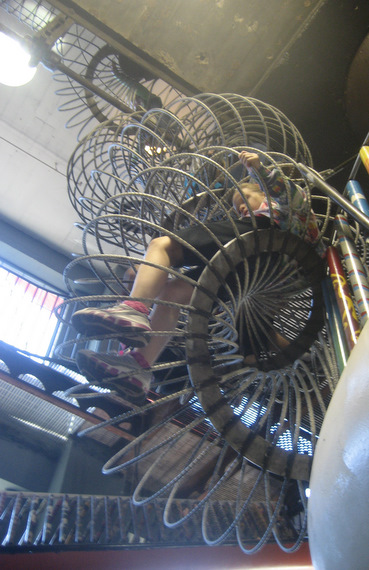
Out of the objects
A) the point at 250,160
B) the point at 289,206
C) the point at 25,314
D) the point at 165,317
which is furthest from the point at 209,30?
the point at 25,314

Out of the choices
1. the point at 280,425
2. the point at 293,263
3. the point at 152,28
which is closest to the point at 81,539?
the point at 280,425

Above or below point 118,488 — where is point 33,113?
above

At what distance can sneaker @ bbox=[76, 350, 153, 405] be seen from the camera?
120 centimetres

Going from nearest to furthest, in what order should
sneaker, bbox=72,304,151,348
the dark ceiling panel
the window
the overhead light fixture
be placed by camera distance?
sneaker, bbox=72,304,151,348 < the dark ceiling panel < the overhead light fixture < the window

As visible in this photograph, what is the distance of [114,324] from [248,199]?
789 millimetres

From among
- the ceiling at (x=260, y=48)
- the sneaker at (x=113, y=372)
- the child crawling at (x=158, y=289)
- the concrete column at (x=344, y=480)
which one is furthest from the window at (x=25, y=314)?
the concrete column at (x=344, y=480)

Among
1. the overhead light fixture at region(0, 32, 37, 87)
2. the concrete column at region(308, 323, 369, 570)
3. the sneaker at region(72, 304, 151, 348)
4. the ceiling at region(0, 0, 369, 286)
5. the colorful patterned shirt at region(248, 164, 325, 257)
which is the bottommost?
the concrete column at region(308, 323, 369, 570)

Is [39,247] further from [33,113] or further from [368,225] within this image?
[368,225]

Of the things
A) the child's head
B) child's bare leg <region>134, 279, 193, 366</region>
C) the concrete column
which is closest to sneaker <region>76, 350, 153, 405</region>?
child's bare leg <region>134, 279, 193, 366</region>

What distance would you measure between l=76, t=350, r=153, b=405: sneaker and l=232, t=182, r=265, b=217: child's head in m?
0.67

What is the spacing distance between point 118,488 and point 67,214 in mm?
2165

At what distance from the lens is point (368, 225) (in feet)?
3.98

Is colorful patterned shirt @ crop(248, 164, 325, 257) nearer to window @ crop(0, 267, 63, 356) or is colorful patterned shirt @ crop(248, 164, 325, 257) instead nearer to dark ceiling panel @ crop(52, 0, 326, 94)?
dark ceiling panel @ crop(52, 0, 326, 94)

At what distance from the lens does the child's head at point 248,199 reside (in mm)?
1673
